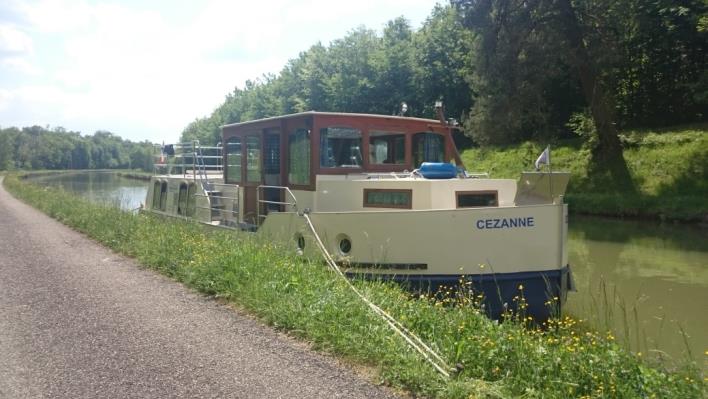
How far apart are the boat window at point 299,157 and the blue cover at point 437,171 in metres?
1.83

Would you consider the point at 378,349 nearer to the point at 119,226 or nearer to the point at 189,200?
the point at 119,226

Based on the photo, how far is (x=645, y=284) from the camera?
33.4 feet

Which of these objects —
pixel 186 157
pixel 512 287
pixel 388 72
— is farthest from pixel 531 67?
pixel 388 72

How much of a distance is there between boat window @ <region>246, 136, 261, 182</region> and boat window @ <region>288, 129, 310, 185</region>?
3.26 ft

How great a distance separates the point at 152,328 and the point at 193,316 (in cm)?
47

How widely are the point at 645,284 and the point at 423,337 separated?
6981 mm

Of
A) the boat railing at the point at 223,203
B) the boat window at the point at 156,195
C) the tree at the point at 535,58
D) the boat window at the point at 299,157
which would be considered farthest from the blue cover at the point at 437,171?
the tree at the point at 535,58

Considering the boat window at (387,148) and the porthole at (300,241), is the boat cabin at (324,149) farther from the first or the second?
the porthole at (300,241)

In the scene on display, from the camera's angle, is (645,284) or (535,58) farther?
(535,58)

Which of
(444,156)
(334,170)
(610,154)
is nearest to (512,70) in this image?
(610,154)

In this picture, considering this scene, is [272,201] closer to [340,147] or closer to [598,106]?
[340,147]

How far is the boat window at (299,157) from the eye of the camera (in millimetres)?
9242

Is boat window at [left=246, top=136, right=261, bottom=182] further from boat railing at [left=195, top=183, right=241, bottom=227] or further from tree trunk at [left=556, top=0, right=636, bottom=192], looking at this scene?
tree trunk at [left=556, top=0, right=636, bottom=192]

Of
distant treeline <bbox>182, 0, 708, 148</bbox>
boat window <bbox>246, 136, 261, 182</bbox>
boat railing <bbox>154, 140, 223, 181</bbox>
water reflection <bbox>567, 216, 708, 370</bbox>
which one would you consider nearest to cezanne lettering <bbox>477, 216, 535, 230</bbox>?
Result: water reflection <bbox>567, 216, 708, 370</bbox>
